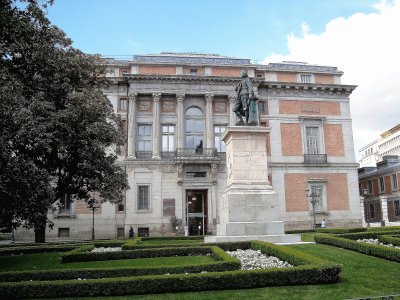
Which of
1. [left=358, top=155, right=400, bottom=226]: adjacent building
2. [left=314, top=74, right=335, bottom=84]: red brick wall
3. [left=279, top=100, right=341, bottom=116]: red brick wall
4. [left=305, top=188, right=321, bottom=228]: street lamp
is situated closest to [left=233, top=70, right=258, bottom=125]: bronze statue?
[left=305, top=188, right=321, bottom=228]: street lamp

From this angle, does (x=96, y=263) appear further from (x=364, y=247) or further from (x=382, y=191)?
(x=382, y=191)

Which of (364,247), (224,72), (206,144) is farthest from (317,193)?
(364,247)

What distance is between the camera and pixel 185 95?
3838cm

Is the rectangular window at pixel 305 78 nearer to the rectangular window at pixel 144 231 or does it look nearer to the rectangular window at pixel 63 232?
the rectangular window at pixel 144 231

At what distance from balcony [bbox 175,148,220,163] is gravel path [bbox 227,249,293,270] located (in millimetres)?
23232

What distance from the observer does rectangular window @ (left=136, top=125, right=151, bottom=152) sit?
37750 millimetres

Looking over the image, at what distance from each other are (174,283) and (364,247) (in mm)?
6640


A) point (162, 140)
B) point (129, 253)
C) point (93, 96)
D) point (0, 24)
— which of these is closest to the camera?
point (0, 24)

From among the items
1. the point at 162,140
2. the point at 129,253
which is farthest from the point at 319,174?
the point at 129,253

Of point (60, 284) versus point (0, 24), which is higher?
point (0, 24)

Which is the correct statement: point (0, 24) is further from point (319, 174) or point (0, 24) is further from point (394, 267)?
point (319, 174)

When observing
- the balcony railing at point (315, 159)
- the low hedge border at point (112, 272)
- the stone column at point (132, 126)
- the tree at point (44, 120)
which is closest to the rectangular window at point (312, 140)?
the balcony railing at point (315, 159)

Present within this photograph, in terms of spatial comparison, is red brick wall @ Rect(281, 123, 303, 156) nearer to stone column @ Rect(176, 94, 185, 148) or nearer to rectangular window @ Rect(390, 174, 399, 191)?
stone column @ Rect(176, 94, 185, 148)

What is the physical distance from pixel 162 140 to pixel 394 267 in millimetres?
29579
